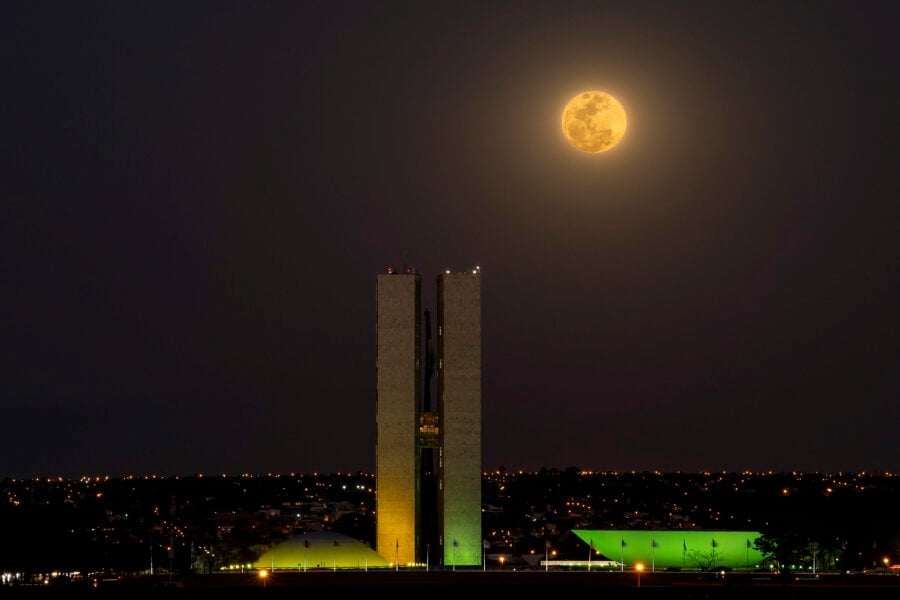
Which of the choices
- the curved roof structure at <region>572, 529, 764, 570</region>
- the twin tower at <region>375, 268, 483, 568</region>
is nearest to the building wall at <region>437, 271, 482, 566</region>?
the twin tower at <region>375, 268, 483, 568</region>

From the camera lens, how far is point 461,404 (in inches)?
3802

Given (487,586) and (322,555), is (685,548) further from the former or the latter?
(322,555)

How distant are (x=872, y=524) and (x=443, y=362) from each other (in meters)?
37.6

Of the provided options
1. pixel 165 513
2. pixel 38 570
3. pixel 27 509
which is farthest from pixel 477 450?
pixel 165 513

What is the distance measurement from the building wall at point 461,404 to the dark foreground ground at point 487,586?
6866mm

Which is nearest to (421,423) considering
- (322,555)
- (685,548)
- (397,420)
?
(397,420)

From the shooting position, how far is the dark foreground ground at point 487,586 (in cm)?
7531

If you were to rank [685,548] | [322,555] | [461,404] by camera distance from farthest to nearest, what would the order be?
[685,548] → [461,404] → [322,555]

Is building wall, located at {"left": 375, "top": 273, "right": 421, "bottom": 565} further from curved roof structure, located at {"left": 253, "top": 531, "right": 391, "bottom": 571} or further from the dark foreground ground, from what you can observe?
the dark foreground ground

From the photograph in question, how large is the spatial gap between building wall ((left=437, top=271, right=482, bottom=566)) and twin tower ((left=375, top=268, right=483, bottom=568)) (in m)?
0.06

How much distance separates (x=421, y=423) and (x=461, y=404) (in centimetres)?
302

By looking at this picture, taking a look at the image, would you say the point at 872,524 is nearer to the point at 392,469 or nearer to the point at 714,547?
the point at 714,547

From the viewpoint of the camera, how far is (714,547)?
99688 mm

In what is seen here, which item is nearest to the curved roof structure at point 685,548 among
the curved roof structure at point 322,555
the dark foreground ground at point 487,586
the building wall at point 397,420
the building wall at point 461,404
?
the building wall at point 461,404
